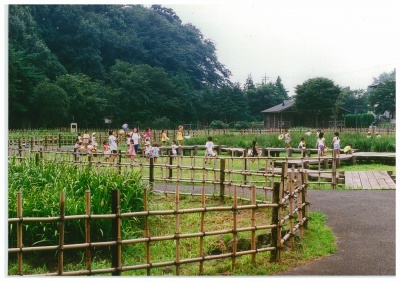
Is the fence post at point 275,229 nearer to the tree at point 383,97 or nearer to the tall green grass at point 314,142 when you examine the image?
the tall green grass at point 314,142

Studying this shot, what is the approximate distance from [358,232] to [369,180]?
214 inches

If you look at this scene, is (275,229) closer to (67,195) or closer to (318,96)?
(67,195)

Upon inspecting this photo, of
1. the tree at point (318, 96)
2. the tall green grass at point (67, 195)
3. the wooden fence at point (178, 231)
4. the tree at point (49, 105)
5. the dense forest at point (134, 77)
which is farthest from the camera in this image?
the tree at point (318, 96)

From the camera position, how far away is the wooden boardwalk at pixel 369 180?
1090 centimetres

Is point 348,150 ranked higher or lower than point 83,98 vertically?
lower

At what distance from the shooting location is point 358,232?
21.9 ft

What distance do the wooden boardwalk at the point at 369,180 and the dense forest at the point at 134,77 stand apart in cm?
1308

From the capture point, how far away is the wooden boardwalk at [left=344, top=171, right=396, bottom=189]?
1090 cm

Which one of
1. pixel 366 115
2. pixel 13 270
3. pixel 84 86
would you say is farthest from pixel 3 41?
pixel 366 115

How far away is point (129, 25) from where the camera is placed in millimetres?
34219

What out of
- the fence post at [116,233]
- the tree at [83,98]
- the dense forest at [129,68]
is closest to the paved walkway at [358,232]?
the fence post at [116,233]

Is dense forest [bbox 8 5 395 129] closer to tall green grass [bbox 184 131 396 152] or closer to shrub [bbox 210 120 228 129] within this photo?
shrub [bbox 210 120 228 129]

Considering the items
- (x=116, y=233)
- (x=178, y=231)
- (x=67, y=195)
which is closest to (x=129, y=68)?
(x=67, y=195)

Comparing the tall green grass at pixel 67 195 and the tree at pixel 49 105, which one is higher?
the tree at pixel 49 105
